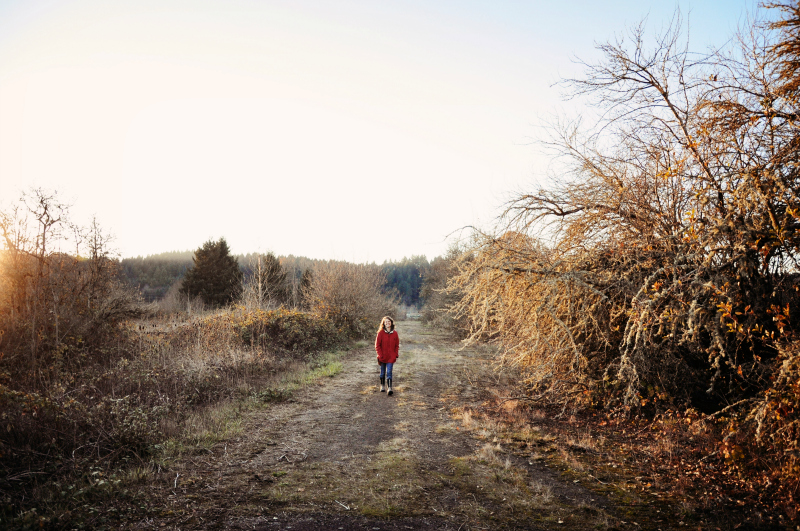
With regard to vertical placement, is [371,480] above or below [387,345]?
below

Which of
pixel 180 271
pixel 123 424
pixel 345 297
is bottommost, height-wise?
pixel 123 424

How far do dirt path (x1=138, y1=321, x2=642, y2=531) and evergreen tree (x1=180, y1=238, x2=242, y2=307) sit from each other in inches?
1015

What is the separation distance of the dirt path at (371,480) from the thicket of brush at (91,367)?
103 centimetres

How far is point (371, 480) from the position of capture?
4746mm

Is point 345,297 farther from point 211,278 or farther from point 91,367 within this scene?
point 211,278

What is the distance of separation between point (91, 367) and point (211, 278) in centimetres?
2344

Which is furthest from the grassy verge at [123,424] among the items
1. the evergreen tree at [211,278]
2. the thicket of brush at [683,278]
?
the evergreen tree at [211,278]

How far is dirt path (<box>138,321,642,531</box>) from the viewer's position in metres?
3.83

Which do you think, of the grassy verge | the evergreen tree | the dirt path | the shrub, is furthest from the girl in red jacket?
the evergreen tree

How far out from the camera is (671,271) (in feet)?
19.3

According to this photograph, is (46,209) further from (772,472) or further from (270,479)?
(772,472)

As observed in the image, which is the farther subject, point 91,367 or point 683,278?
point 91,367

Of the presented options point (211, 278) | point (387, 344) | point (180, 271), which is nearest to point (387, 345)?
point (387, 344)

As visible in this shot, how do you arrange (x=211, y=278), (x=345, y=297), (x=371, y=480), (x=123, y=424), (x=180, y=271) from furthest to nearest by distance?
(x=180, y=271), (x=211, y=278), (x=345, y=297), (x=123, y=424), (x=371, y=480)
